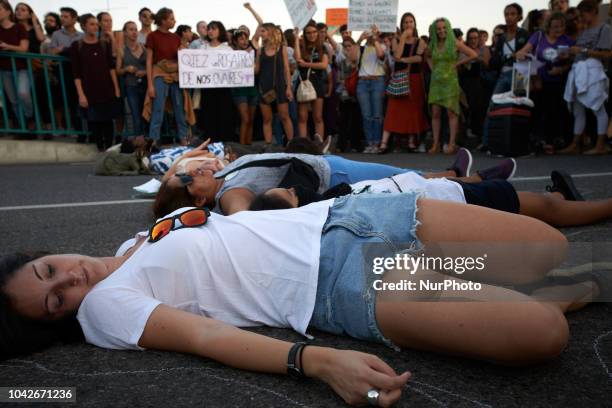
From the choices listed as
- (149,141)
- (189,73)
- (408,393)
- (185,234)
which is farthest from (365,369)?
(189,73)

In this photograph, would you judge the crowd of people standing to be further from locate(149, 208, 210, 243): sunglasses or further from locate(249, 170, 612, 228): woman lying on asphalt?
locate(149, 208, 210, 243): sunglasses

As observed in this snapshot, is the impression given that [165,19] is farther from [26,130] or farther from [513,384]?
[513,384]

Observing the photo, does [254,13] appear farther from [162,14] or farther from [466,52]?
[466,52]

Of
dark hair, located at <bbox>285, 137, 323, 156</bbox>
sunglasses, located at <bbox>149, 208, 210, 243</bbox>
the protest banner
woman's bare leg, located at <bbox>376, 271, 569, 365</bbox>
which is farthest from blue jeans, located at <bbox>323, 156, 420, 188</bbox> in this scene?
the protest banner

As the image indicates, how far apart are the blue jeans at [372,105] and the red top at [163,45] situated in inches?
114

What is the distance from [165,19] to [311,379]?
7246 millimetres

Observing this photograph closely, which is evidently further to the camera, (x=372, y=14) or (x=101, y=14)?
(x=101, y=14)

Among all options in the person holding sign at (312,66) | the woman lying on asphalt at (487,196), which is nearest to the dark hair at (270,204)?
the woman lying on asphalt at (487,196)

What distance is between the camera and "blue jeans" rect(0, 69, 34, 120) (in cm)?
787

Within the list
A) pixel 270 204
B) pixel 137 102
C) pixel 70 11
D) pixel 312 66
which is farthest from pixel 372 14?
pixel 270 204

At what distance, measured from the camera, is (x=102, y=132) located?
8602 millimetres

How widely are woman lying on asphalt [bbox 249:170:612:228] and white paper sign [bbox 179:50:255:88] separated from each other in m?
5.49

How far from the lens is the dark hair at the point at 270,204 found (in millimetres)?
2432

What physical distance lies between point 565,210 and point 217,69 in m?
6.21
